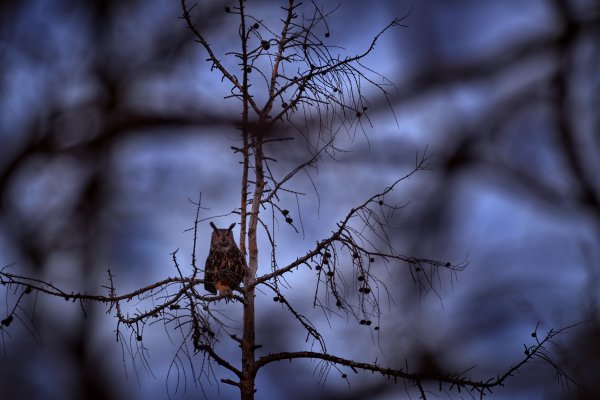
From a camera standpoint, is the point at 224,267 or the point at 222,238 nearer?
the point at 224,267

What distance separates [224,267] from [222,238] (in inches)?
28.0

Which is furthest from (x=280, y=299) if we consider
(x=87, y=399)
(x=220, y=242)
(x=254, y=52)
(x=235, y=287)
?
(x=87, y=399)

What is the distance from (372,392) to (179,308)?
1.08 meters

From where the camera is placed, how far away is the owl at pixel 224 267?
3420mm

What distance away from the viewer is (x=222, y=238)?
441cm

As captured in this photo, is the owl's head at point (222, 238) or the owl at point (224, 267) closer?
the owl at point (224, 267)

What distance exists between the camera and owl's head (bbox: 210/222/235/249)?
13.5ft

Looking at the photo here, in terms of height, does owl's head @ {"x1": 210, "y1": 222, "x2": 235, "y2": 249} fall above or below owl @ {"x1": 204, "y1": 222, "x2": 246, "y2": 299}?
above

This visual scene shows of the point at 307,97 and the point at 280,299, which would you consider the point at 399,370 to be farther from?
the point at 307,97

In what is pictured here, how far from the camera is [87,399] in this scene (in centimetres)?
170

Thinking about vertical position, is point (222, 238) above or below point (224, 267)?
above

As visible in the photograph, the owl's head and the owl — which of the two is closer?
the owl

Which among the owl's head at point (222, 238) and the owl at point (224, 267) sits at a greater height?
the owl's head at point (222, 238)

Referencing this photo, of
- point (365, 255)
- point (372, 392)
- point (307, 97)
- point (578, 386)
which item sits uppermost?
point (307, 97)
